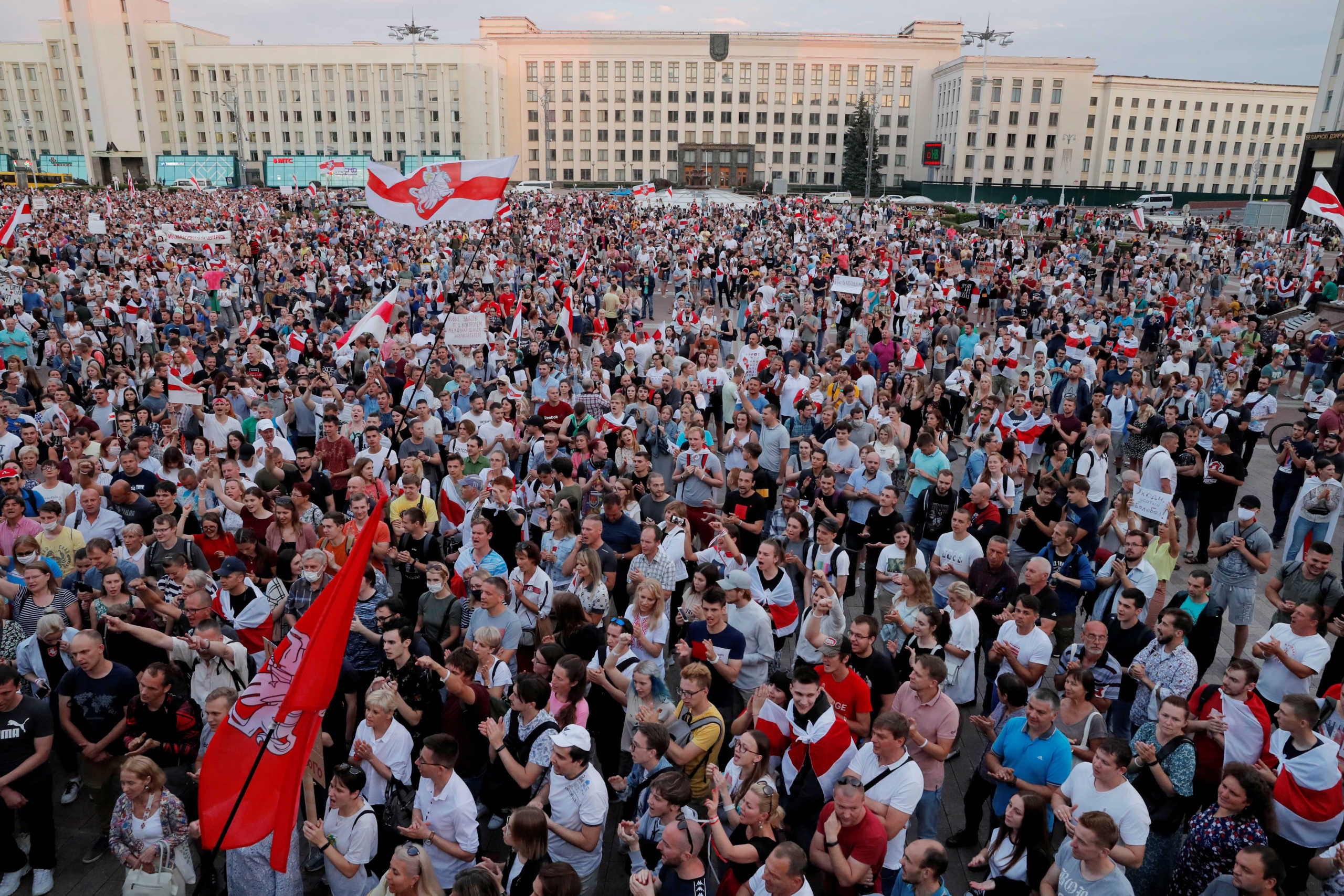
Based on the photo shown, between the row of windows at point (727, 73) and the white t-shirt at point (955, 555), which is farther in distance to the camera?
the row of windows at point (727, 73)

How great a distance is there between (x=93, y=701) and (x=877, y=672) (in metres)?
4.81

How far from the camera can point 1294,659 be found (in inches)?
222

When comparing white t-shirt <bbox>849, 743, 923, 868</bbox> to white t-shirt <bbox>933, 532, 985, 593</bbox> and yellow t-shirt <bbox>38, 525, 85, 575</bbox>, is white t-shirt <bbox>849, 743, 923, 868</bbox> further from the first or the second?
yellow t-shirt <bbox>38, 525, 85, 575</bbox>

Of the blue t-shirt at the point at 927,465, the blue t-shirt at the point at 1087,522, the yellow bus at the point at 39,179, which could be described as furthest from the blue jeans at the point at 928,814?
the yellow bus at the point at 39,179

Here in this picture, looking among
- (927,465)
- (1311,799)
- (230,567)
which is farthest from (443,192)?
(1311,799)

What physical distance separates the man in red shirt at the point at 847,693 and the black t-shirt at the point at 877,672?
254 mm

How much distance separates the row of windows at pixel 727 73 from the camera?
107000mm

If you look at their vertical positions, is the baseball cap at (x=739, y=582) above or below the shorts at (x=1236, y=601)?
above

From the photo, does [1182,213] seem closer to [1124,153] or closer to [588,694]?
[1124,153]

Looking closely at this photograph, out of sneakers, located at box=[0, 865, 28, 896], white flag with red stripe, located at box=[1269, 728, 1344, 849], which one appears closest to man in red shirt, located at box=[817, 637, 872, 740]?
white flag with red stripe, located at box=[1269, 728, 1344, 849]

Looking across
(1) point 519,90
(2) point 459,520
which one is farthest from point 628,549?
(1) point 519,90

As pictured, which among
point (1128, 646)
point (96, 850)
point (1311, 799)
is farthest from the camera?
point (1128, 646)

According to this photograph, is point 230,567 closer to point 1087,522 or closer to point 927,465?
point 927,465

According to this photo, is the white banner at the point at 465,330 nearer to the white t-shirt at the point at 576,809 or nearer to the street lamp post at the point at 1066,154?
the white t-shirt at the point at 576,809
